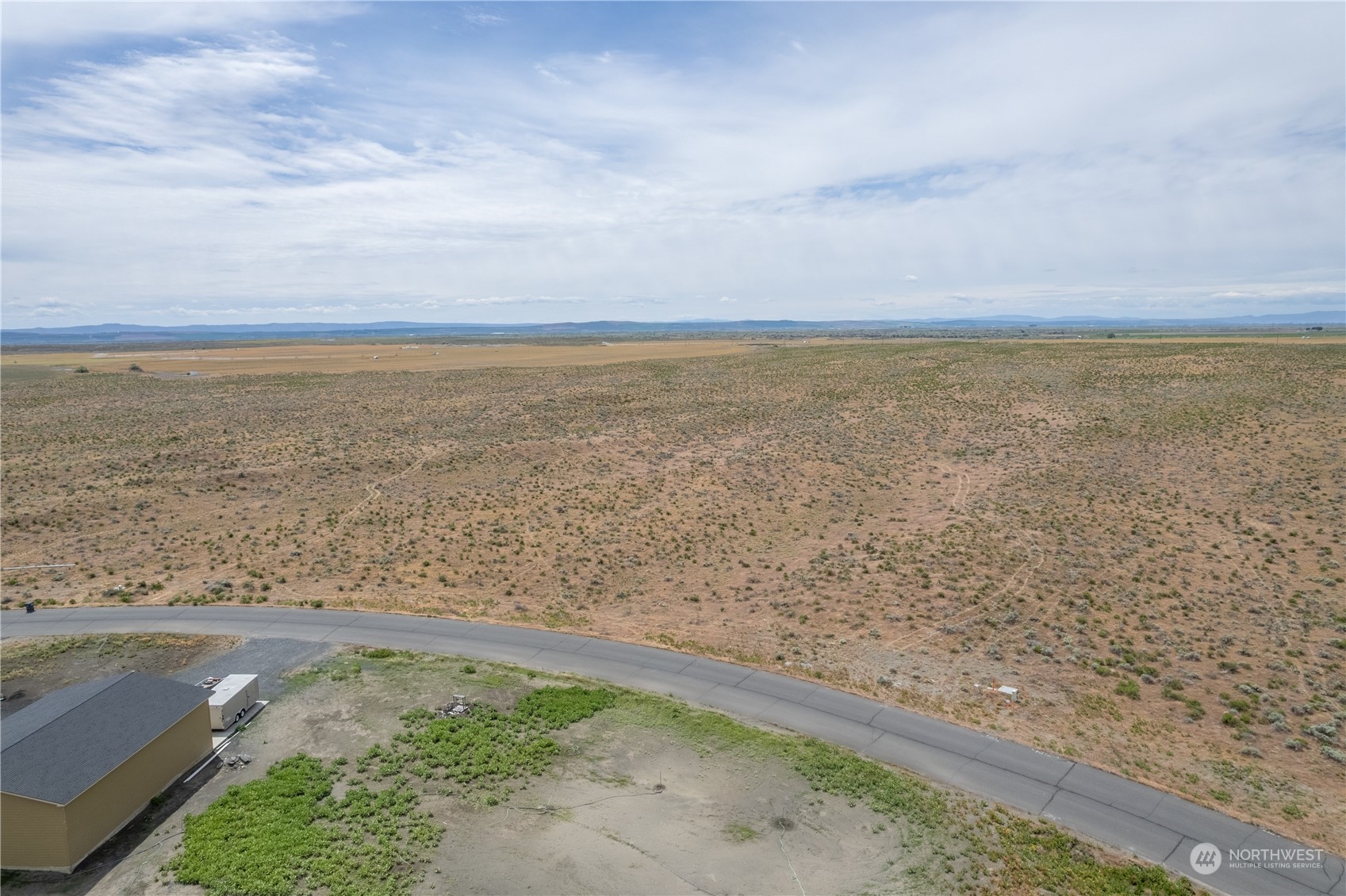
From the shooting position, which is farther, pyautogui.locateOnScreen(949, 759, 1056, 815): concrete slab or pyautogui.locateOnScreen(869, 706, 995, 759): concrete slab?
pyautogui.locateOnScreen(869, 706, 995, 759): concrete slab

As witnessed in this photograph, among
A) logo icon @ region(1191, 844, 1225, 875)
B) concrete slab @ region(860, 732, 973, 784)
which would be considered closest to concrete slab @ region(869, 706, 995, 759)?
concrete slab @ region(860, 732, 973, 784)

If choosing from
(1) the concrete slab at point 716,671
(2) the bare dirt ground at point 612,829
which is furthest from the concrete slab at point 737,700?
(2) the bare dirt ground at point 612,829

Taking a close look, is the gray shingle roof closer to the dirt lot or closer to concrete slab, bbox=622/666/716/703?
the dirt lot

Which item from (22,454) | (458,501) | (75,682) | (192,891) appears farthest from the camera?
(22,454)

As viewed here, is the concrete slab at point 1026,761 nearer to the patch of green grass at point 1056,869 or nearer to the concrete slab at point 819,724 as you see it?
the patch of green grass at point 1056,869

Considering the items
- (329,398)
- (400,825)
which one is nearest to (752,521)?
(400,825)

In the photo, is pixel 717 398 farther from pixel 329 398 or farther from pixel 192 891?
pixel 192 891
